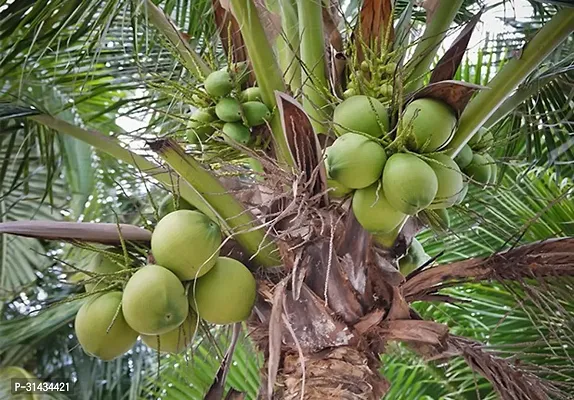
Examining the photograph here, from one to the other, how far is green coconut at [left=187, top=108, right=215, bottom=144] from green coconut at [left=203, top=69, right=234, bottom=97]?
0.05 m

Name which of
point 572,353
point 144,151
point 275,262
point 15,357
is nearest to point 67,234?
point 144,151

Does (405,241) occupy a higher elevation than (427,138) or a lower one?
lower

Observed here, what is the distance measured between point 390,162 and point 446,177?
11 centimetres

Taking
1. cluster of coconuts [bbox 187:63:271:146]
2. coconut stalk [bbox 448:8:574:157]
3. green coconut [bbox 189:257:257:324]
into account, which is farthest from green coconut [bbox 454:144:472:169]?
green coconut [bbox 189:257:257:324]

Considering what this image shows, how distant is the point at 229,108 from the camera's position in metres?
1.30

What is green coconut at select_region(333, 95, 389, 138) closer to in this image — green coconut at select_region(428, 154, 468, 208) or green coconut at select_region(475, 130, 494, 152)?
green coconut at select_region(428, 154, 468, 208)

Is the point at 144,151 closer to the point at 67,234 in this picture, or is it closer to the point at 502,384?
the point at 67,234

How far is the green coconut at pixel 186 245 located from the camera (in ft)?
3.41

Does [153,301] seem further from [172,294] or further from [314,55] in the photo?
[314,55]

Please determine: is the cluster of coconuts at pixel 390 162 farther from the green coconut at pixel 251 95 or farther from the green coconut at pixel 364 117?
the green coconut at pixel 251 95

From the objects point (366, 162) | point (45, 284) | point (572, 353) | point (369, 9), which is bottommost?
point (45, 284)

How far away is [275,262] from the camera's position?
1.19 m

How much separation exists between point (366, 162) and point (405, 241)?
32cm

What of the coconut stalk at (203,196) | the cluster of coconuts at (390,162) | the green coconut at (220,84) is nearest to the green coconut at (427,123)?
the cluster of coconuts at (390,162)
